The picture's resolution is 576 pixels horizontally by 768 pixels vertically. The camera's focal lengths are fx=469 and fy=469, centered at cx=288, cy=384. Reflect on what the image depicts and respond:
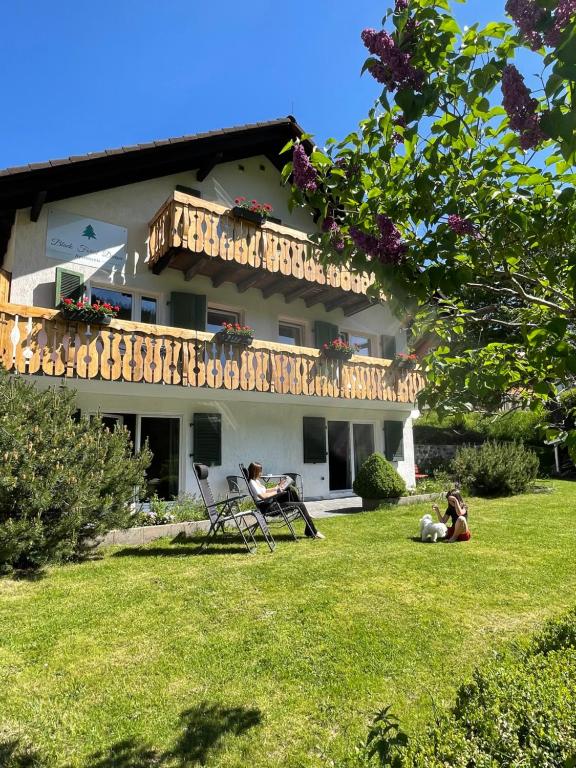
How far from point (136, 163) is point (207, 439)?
658 centimetres

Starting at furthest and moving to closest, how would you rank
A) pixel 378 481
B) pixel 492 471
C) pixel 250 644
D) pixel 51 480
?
pixel 492 471
pixel 378 481
pixel 51 480
pixel 250 644

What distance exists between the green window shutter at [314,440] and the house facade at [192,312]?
5cm

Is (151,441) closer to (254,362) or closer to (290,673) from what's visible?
(254,362)

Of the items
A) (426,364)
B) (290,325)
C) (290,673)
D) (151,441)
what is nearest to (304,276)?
(290,325)

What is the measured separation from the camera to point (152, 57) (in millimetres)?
7367

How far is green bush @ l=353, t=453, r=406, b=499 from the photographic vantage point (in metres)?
10.7

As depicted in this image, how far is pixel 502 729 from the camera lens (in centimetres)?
176

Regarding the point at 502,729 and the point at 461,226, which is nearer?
the point at 502,729

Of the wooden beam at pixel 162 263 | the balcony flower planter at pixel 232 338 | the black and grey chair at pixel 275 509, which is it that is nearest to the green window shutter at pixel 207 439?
the balcony flower planter at pixel 232 338

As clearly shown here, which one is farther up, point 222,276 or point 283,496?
point 222,276

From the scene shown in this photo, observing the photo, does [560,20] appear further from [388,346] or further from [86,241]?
[388,346]

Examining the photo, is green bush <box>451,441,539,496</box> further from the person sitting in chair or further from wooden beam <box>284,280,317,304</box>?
the person sitting in chair

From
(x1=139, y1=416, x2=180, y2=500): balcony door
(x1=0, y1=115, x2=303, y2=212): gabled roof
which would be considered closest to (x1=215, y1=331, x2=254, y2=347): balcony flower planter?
(x1=139, y1=416, x2=180, y2=500): balcony door

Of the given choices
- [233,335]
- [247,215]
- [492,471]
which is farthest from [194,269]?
[492,471]
